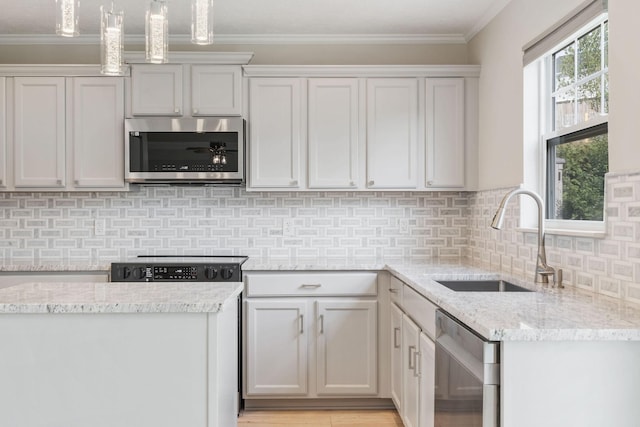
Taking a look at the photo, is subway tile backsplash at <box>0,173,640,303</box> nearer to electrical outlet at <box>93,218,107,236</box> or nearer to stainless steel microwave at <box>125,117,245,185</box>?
electrical outlet at <box>93,218,107,236</box>

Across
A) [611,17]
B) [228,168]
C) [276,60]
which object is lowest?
[228,168]

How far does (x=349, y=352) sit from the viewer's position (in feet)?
10.9

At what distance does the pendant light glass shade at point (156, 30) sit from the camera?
190 cm

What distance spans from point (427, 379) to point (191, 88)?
2482mm

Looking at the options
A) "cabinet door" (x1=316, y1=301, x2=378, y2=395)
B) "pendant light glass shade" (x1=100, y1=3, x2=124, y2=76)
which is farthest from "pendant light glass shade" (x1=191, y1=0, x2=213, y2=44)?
"cabinet door" (x1=316, y1=301, x2=378, y2=395)

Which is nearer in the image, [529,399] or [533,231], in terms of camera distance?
[529,399]

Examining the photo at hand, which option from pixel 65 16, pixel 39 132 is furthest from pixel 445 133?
pixel 39 132

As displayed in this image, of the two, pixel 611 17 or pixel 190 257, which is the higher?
pixel 611 17

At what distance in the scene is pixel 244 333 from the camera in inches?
130

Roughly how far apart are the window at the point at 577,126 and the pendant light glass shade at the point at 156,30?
181cm

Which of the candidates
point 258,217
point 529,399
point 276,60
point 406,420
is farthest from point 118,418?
point 276,60

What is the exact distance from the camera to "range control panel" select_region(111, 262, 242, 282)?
10.7ft

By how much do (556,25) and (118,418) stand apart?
2528 mm

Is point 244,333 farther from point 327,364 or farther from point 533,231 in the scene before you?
point 533,231
